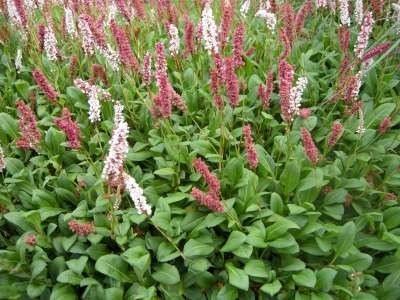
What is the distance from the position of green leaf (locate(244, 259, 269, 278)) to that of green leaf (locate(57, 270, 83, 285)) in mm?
1078

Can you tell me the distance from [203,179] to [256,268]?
30.8 inches

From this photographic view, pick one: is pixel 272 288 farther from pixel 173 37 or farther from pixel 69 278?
pixel 173 37

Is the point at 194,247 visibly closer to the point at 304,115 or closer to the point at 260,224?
the point at 260,224

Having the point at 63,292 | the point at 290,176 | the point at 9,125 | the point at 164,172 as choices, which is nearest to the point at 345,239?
the point at 290,176

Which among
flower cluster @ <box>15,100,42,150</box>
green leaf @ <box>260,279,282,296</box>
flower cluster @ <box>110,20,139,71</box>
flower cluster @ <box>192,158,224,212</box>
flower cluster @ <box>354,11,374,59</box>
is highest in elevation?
flower cluster @ <box>110,20,139,71</box>

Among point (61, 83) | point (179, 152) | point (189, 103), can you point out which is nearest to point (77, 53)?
point (61, 83)

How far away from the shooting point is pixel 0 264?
327 centimetres

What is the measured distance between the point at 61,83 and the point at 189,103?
1296mm

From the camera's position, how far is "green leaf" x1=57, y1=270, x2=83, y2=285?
3.12 meters

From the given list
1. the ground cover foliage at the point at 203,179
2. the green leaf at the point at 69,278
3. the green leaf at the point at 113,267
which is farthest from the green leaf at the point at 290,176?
the green leaf at the point at 69,278

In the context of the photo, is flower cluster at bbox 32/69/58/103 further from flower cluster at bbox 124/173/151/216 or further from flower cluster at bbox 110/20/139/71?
flower cluster at bbox 124/173/151/216

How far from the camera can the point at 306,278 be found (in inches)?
121

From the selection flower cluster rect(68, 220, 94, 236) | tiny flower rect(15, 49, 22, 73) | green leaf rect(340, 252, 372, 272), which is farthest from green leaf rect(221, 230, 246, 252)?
tiny flower rect(15, 49, 22, 73)

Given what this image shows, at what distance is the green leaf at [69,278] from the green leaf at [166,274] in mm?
480
